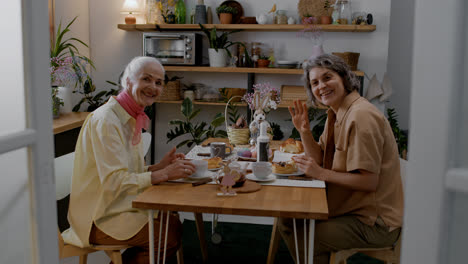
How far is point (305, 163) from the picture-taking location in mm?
2020

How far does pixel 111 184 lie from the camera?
197 cm

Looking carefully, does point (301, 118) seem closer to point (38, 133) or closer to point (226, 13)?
point (38, 133)

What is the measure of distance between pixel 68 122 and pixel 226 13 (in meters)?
1.95

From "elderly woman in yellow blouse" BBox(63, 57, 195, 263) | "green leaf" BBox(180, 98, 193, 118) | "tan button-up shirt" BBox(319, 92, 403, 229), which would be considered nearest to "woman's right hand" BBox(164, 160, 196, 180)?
"elderly woman in yellow blouse" BBox(63, 57, 195, 263)

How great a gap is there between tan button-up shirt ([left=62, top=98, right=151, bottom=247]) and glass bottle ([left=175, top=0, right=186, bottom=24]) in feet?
8.08

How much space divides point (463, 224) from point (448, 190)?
0.05 metres

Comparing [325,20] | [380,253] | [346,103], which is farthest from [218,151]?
[325,20]

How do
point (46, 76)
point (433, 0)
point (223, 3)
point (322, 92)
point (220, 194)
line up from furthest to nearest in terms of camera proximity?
point (223, 3), point (322, 92), point (220, 194), point (46, 76), point (433, 0)

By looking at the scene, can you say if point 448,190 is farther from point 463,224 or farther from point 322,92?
point 322,92

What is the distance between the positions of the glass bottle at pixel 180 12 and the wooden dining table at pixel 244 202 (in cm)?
283

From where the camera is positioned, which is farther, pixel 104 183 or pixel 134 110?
pixel 134 110

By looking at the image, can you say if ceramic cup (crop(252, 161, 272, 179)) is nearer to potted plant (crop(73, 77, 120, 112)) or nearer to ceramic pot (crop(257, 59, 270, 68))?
ceramic pot (crop(257, 59, 270, 68))

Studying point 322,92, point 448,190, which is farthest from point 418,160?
point 322,92

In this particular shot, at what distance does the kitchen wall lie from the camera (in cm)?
427
